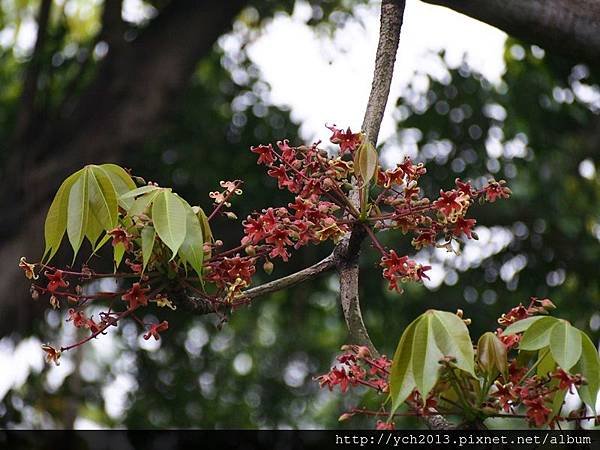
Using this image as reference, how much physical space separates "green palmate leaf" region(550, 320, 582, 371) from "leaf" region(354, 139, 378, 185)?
0.28 m

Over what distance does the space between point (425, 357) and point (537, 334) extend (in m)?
0.15

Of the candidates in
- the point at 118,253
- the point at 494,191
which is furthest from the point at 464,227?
the point at 118,253

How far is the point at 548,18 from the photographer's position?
1.57 meters

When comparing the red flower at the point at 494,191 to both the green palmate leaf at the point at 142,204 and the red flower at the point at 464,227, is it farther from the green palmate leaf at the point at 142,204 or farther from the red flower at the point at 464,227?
the green palmate leaf at the point at 142,204

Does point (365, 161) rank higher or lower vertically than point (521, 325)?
higher

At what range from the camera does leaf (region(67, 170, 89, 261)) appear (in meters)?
1.24

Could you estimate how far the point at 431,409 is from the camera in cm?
108

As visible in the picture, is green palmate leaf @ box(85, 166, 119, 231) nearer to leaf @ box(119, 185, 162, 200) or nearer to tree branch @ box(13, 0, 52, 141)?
leaf @ box(119, 185, 162, 200)

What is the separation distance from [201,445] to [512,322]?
1.86 meters

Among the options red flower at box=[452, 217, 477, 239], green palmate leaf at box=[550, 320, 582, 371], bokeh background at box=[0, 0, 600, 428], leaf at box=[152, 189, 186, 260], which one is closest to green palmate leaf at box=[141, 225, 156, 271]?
leaf at box=[152, 189, 186, 260]

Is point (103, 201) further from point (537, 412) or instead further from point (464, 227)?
point (537, 412)

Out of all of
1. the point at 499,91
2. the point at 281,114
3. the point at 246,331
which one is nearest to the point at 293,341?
the point at 246,331

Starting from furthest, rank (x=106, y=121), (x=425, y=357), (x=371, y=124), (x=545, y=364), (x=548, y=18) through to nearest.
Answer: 1. (x=106, y=121)
2. (x=548, y=18)
3. (x=371, y=124)
4. (x=545, y=364)
5. (x=425, y=357)

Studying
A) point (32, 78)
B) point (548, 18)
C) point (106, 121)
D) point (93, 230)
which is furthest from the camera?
point (106, 121)
